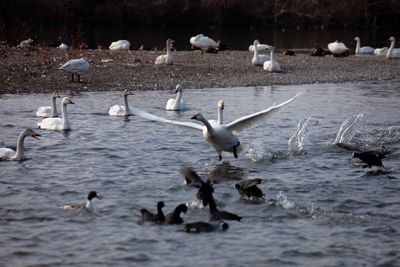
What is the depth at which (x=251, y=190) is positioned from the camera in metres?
11.9

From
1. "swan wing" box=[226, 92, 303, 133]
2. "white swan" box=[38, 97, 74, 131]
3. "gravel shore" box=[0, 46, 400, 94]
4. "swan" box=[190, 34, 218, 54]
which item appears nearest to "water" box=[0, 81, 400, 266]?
"white swan" box=[38, 97, 74, 131]

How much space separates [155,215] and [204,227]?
2.61ft

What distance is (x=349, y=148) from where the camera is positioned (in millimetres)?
15773

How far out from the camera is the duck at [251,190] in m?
11.8

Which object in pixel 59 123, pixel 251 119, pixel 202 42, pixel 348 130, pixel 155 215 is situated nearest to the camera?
pixel 155 215

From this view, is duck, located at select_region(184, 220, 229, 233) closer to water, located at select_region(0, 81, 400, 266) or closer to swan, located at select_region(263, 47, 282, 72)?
water, located at select_region(0, 81, 400, 266)

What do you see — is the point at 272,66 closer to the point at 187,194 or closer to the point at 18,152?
the point at 18,152

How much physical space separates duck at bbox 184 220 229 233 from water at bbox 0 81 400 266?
9 cm

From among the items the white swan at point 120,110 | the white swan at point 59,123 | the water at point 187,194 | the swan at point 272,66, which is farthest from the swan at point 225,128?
the swan at point 272,66

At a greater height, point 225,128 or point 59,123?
point 225,128

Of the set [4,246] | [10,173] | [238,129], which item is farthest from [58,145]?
[4,246]

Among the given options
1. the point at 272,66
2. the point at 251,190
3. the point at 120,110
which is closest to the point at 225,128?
the point at 251,190

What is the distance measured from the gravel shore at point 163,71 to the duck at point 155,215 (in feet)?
43.6

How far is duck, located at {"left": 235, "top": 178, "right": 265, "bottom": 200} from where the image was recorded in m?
11.8
